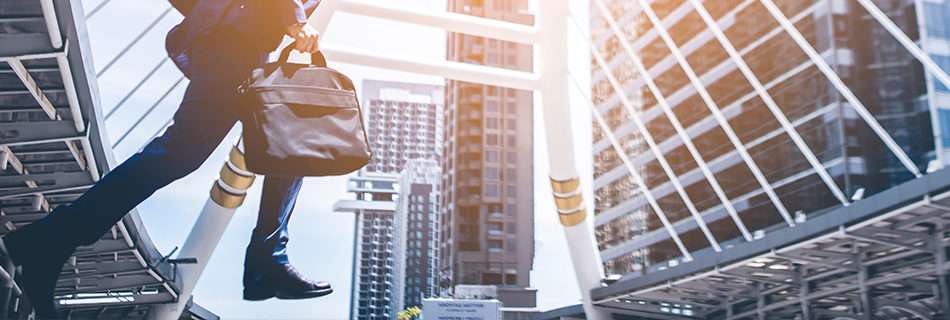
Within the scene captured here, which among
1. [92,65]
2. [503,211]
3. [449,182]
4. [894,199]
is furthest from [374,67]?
[449,182]

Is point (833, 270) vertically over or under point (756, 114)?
under

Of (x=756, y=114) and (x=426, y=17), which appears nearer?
(x=426, y=17)

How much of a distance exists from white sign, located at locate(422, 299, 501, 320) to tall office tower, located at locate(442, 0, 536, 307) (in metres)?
49.0

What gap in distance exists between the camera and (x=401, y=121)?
126938mm

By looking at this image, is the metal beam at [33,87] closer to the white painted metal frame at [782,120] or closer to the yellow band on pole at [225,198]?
the yellow band on pole at [225,198]

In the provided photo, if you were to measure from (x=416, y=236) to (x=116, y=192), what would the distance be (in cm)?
11019

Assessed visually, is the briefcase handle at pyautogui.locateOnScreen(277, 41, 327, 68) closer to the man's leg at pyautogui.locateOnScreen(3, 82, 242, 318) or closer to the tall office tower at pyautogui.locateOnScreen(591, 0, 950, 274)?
the man's leg at pyautogui.locateOnScreen(3, 82, 242, 318)

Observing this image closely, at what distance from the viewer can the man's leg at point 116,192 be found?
631 centimetres

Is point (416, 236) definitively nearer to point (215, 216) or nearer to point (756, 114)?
point (756, 114)

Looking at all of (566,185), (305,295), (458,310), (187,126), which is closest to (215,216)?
(305,295)

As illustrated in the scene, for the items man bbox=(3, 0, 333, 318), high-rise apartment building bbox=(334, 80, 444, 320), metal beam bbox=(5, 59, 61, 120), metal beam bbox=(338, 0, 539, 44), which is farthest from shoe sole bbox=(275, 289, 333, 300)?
high-rise apartment building bbox=(334, 80, 444, 320)

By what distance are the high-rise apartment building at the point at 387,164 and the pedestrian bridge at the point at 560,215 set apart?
96.7 metres

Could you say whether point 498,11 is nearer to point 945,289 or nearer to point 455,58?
point 455,58

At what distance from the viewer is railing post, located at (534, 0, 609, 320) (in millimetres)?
16422
